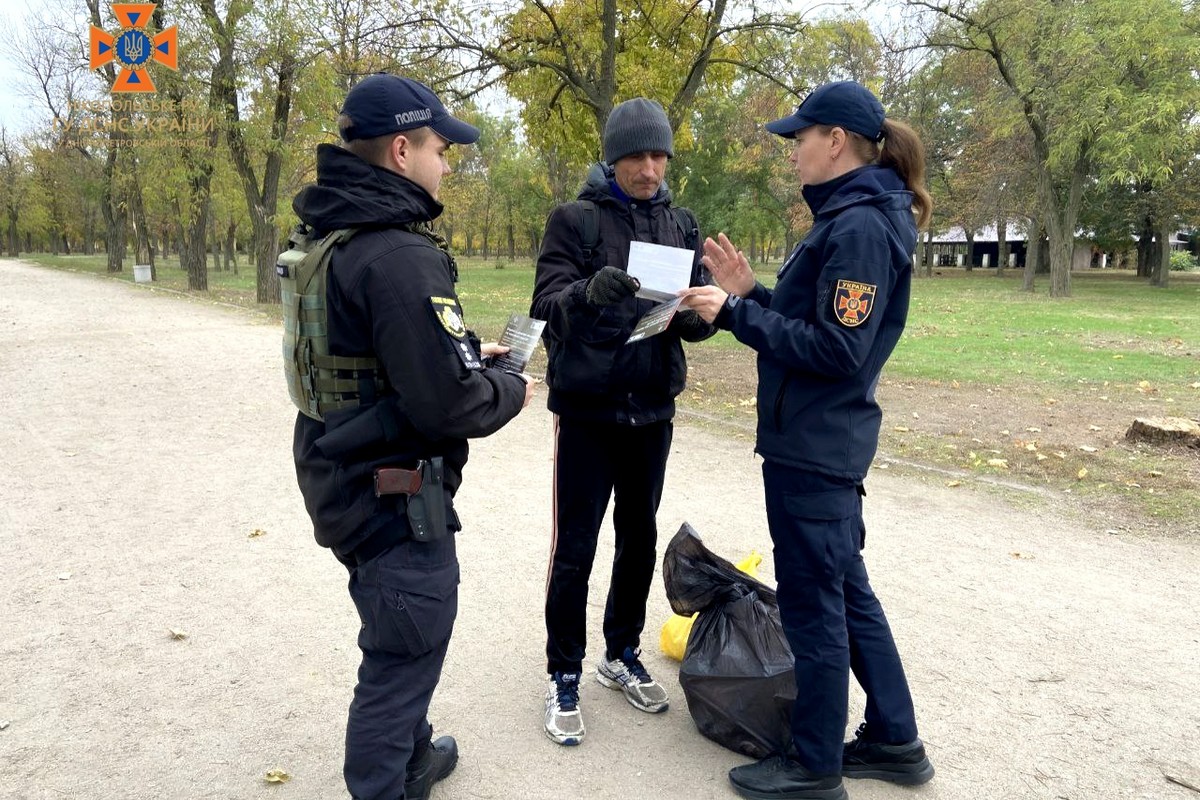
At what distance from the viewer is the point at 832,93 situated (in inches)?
100

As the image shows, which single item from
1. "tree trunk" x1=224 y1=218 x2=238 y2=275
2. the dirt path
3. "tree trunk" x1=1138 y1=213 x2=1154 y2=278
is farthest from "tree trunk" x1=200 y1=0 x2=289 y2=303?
"tree trunk" x1=1138 y1=213 x2=1154 y2=278

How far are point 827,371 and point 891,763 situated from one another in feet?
4.59

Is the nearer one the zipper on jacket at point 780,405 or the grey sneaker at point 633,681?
the zipper on jacket at point 780,405

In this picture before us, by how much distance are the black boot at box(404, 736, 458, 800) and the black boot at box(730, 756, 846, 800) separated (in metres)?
0.96

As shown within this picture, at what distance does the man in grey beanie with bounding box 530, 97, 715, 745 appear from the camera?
296cm

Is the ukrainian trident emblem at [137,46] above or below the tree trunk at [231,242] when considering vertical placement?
above

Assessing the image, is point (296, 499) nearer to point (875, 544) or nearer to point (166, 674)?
point (166, 674)

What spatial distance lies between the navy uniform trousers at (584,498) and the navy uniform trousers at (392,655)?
846mm

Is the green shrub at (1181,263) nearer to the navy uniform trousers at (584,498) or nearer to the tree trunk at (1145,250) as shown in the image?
the tree trunk at (1145,250)

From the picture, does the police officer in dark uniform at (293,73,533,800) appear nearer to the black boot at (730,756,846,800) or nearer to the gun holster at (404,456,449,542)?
the gun holster at (404,456,449,542)

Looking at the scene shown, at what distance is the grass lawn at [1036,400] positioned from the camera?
241 inches

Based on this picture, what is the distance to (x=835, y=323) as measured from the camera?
7.86 feet

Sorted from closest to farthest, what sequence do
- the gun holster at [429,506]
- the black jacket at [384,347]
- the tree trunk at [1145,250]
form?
the black jacket at [384,347], the gun holster at [429,506], the tree trunk at [1145,250]

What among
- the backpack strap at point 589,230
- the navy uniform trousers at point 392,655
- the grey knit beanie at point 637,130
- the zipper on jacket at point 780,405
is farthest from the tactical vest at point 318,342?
the zipper on jacket at point 780,405
